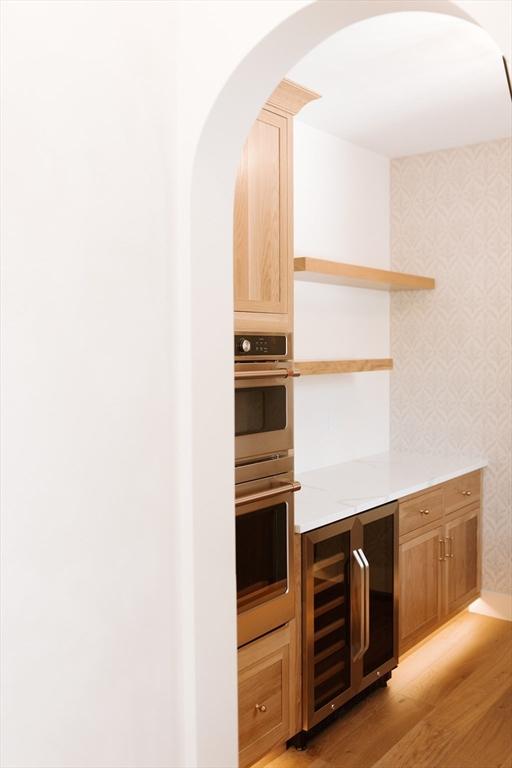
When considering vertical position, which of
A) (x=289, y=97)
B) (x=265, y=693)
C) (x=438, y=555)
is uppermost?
(x=289, y=97)

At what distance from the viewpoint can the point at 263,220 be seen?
2.44m

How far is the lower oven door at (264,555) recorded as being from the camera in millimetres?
2342

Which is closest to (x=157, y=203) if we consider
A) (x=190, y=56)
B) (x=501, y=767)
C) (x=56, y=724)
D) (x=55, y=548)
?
(x=190, y=56)

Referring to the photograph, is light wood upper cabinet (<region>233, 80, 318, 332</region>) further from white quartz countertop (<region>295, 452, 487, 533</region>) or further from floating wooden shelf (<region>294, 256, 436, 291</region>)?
white quartz countertop (<region>295, 452, 487, 533</region>)

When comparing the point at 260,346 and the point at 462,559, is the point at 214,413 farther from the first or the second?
the point at 462,559

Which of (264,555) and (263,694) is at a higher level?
(264,555)

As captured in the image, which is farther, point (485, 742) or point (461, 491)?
point (461, 491)

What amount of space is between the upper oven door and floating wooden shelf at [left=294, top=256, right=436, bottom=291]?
30.2 inches

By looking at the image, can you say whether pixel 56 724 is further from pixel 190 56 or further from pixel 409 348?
pixel 409 348

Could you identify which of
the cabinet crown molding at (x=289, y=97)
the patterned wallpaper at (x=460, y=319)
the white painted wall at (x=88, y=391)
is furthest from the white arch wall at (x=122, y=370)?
the patterned wallpaper at (x=460, y=319)

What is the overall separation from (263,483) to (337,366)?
3.67 ft

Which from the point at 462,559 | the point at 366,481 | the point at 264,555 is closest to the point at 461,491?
the point at 462,559

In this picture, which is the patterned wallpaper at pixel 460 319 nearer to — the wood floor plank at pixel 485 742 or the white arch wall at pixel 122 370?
the wood floor plank at pixel 485 742

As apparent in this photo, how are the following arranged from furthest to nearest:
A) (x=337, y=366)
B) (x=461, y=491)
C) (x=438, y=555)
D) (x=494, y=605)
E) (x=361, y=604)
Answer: (x=494, y=605)
(x=461, y=491)
(x=438, y=555)
(x=337, y=366)
(x=361, y=604)
